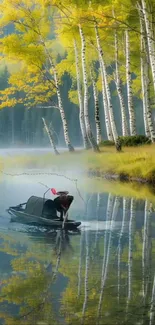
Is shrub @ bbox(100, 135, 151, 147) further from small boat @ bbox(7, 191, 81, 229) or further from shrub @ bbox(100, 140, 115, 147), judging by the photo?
small boat @ bbox(7, 191, 81, 229)

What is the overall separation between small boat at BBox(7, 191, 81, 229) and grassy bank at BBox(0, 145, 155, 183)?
941 cm

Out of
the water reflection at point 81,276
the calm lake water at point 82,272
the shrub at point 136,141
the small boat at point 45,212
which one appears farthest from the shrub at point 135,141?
the water reflection at point 81,276

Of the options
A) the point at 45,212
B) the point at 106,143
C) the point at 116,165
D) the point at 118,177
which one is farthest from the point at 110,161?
the point at 45,212

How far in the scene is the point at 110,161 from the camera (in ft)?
87.0

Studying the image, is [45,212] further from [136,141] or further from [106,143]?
[106,143]

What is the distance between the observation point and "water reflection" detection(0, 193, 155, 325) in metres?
6.75

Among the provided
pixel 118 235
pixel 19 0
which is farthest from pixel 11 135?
pixel 118 235

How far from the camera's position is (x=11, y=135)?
86.7 metres

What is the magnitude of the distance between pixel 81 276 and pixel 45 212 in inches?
204

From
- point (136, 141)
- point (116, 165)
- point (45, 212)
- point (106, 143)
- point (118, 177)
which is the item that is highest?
point (136, 141)

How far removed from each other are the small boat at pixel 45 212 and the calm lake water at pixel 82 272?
0.81ft

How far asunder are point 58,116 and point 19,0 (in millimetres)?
55428

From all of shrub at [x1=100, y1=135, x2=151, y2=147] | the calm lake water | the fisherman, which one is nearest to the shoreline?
shrub at [x1=100, y1=135, x2=151, y2=147]

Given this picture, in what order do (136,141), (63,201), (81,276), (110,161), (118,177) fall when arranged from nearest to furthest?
(81,276) → (63,201) → (118,177) → (110,161) → (136,141)
